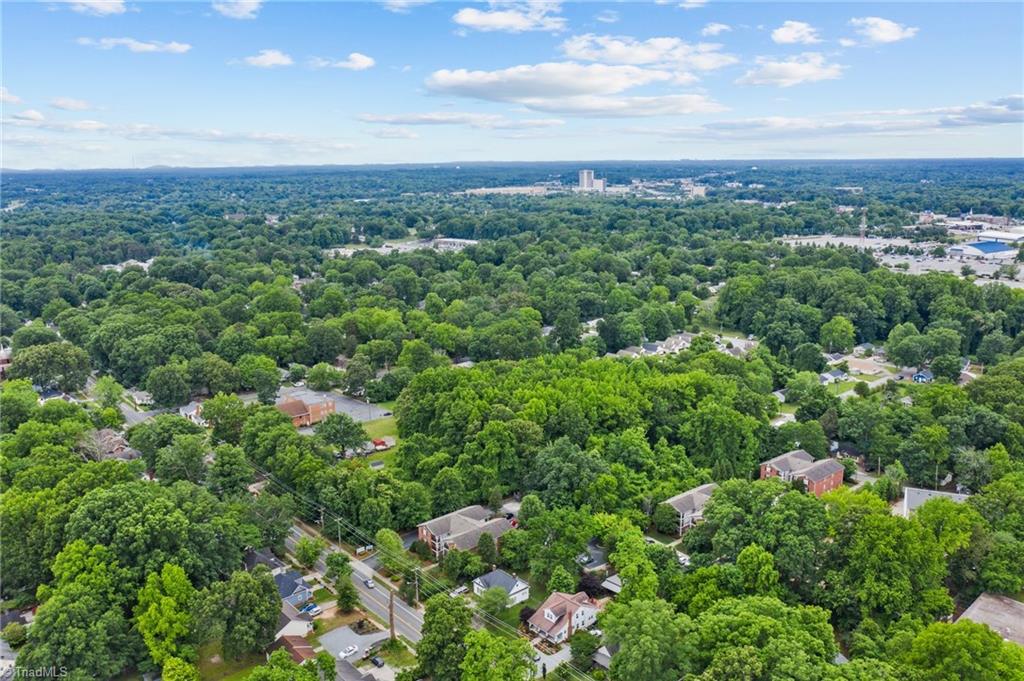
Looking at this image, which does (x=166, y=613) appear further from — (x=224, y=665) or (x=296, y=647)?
(x=296, y=647)

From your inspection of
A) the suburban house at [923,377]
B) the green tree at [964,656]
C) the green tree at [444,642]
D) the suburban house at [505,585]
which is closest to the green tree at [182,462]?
the suburban house at [505,585]

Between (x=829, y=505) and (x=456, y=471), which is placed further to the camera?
(x=456, y=471)

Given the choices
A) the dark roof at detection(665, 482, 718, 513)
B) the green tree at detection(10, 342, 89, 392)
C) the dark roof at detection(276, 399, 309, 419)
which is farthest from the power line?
the green tree at detection(10, 342, 89, 392)

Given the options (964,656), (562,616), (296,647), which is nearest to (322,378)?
(296,647)

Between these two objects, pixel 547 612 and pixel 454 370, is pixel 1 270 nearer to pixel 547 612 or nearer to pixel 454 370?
pixel 454 370

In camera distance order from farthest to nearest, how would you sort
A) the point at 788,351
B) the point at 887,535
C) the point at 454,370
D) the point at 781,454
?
the point at 788,351 → the point at 454,370 → the point at 781,454 → the point at 887,535

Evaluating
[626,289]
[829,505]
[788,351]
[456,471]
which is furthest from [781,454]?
[626,289]
